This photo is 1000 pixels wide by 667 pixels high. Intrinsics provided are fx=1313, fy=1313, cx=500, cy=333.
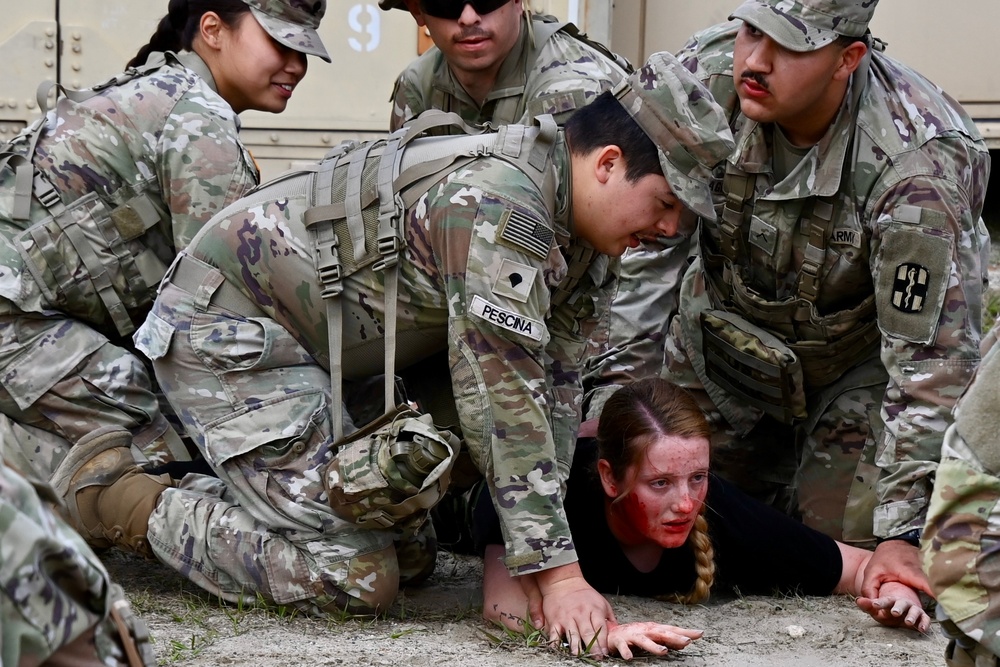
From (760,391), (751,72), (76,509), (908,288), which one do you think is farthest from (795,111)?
(76,509)

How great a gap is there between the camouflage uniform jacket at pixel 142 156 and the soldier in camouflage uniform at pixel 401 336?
39cm

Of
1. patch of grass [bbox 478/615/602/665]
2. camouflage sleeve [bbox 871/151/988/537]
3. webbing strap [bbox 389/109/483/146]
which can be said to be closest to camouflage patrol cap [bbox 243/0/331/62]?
webbing strap [bbox 389/109/483/146]

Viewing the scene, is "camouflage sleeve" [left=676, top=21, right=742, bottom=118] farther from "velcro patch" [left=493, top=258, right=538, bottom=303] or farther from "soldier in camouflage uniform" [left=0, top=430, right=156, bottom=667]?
"soldier in camouflage uniform" [left=0, top=430, right=156, bottom=667]

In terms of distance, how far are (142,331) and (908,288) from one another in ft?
6.48

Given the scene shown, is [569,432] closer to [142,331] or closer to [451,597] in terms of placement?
[451,597]

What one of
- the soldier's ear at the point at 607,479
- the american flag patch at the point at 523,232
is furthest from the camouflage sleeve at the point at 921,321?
the american flag patch at the point at 523,232

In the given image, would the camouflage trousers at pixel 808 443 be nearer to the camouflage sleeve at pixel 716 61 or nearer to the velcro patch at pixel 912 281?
the velcro patch at pixel 912 281

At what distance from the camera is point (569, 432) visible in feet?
11.3

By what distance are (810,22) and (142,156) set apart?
1837mm

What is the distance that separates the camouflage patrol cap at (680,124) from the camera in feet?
9.54

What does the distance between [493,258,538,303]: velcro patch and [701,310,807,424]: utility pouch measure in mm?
1295

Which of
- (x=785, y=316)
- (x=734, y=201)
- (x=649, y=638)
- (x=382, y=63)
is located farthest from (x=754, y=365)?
(x=382, y=63)

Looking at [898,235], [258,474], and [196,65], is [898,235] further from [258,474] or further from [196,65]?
[196,65]

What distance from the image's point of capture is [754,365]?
13.0 feet
